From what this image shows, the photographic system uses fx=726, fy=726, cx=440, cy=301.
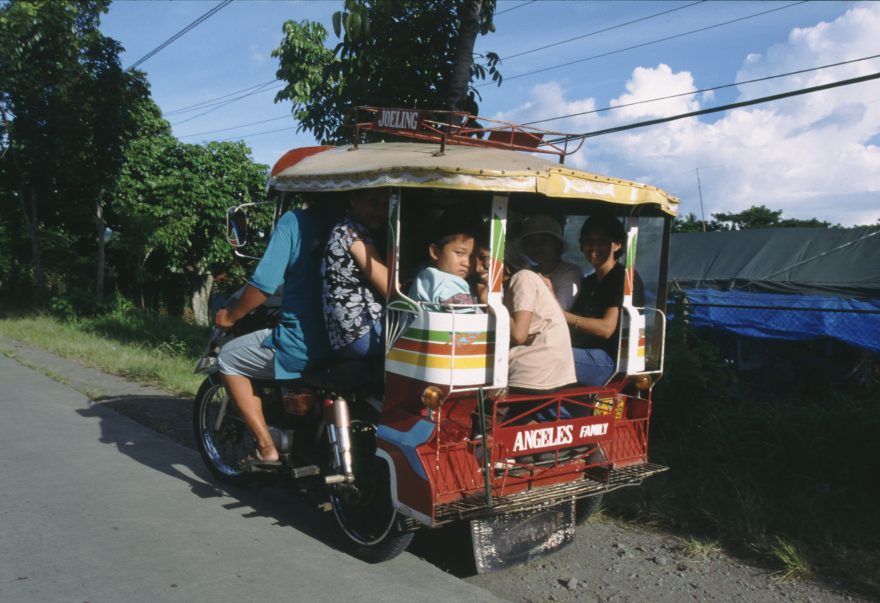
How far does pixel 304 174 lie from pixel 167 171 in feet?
47.3

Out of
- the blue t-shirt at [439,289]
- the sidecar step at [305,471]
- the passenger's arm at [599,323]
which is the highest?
the blue t-shirt at [439,289]

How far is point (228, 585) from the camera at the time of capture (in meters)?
3.30

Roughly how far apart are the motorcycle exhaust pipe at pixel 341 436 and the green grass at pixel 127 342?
442cm

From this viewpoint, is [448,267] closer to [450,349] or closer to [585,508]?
[450,349]

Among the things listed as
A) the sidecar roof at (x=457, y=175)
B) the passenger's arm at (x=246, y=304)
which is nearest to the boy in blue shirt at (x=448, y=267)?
the sidecar roof at (x=457, y=175)

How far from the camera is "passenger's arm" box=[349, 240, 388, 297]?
3.66m

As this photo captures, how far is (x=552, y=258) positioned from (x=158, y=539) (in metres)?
2.62

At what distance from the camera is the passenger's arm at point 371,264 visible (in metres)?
3.66

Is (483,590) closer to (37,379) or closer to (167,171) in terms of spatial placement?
(37,379)

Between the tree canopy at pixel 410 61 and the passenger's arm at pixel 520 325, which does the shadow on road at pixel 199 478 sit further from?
the tree canopy at pixel 410 61

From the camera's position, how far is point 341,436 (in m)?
3.70

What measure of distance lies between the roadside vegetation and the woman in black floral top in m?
2.07

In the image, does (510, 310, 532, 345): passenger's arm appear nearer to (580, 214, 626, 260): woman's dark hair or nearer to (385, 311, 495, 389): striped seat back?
(385, 311, 495, 389): striped seat back

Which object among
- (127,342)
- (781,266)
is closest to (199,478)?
(127,342)
